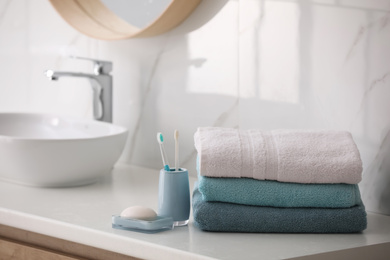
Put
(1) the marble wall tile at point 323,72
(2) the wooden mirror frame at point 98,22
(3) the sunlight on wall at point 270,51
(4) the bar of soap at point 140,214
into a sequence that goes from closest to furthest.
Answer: (4) the bar of soap at point 140,214
(1) the marble wall tile at point 323,72
(3) the sunlight on wall at point 270,51
(2) the wooden mirror frame at point 98,22

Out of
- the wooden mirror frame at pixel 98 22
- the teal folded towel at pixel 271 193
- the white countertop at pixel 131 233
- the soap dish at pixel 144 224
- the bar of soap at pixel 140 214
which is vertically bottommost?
the white countertop at pixel 131 233

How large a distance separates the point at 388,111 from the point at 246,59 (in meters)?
0.45

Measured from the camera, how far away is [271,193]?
1320 mm

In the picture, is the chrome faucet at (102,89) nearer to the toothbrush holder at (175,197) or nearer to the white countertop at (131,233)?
the white countertop at (131,233)

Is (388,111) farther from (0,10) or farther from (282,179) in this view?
(0,10)

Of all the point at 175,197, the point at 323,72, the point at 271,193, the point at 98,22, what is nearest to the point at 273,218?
the point at 271,193

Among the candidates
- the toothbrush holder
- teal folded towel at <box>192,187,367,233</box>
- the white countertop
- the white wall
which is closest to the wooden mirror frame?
the white wall

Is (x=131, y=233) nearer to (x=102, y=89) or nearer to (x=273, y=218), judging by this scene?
(x=273, y=218)

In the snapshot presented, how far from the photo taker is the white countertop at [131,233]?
4.04ft

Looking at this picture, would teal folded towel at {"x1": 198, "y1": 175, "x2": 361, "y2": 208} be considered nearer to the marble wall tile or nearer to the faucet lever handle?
the marble wall tile

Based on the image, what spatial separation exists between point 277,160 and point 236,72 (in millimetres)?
560

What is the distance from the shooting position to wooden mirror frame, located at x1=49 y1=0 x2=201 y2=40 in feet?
6.57

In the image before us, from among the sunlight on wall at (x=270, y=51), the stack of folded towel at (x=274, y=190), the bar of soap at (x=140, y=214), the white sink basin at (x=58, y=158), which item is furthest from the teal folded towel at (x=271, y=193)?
the white sink basin at (x=58, y=158)

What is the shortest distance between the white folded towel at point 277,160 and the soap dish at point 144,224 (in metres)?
0.13
